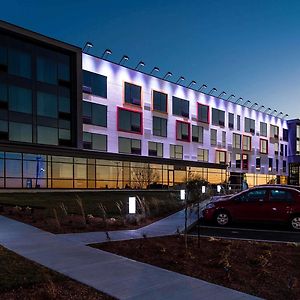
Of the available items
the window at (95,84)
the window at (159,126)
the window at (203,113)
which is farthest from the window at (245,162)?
the window at (95,84)

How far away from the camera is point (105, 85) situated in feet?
161

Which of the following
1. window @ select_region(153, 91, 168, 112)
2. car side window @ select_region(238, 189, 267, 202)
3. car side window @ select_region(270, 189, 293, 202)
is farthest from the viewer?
window @ select_region(153, 91, 168, 112)

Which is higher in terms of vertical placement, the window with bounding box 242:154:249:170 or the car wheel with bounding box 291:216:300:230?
the window with bounding box 242:154:249:170

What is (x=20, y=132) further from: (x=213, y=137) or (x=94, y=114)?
(x=213, y=137)

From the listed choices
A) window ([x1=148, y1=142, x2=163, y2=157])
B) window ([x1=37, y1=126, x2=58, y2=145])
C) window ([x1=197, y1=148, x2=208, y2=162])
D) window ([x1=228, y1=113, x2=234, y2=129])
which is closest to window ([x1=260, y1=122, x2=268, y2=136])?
window ([x1=228, y1=113, x2=234, y2=129])

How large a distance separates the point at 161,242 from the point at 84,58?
39.5 metres

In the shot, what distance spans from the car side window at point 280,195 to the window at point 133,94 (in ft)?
125

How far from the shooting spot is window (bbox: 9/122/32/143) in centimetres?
3962

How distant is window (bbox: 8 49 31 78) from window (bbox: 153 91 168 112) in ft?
64.7

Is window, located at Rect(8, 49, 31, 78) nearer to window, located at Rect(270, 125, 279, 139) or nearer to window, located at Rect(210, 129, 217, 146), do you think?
window, located at Rect(210, 129, 217, 146)

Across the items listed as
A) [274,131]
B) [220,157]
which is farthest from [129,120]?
[274,131]

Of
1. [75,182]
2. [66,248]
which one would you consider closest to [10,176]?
[75,182]

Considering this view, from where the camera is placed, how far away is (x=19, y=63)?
4094 cm

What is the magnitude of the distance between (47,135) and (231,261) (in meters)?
36.7
